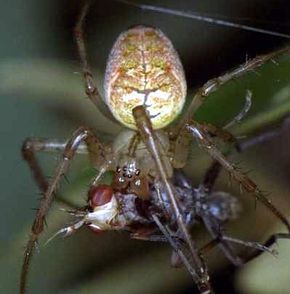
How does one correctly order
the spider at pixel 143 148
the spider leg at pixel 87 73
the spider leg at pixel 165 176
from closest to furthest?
the spider leg at pixel 165 176 < the spider at pixel 143 148 < the spider leg at pixel 87 73

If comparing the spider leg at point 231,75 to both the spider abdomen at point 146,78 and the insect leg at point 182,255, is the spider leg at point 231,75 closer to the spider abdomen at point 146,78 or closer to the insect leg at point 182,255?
the spider abdomen at point 146,78

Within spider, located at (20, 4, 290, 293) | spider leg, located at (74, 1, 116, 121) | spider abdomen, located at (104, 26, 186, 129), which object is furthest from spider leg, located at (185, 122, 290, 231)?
spider leg, located at (74, 1, 116, 121)

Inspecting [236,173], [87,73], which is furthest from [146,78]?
[236,173]

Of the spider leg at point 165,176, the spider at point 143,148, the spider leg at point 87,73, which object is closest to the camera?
the spider leg at point 165,176

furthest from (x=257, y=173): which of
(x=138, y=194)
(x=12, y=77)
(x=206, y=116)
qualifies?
(x=12, y=77)

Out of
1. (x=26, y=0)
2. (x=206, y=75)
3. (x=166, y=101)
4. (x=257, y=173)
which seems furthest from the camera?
(x=26, y=0)

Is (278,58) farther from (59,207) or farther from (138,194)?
(59,207)

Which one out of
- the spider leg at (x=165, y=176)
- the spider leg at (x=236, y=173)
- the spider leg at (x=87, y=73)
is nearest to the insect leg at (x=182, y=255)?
the spider leg at (x=165, y=176)

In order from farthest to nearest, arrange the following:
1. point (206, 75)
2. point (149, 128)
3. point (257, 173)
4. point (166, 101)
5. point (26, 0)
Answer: point (26, 0)
point (206, 75)
point (257, 173)
point (166, 101)
point (149, 128)
